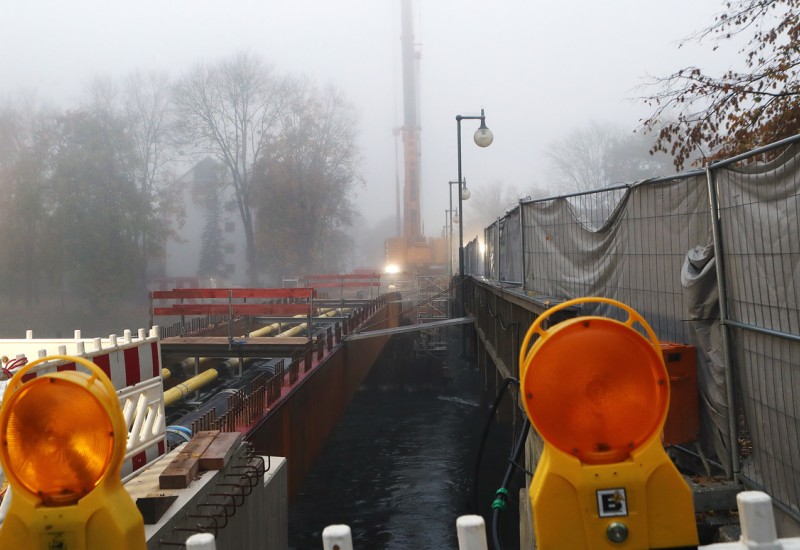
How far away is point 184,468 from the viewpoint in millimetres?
4137

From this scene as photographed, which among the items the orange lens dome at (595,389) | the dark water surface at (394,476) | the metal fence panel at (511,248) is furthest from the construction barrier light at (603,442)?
the dark water surface at (394,476)

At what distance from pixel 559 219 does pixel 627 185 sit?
8.72 feet

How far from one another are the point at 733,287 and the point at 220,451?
388 cm

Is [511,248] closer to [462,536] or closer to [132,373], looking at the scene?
[132,373]

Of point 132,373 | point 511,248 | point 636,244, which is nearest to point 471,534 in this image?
point 132,373

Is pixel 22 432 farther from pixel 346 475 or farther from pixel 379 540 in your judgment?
pixel 346 475

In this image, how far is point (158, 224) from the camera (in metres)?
43.2

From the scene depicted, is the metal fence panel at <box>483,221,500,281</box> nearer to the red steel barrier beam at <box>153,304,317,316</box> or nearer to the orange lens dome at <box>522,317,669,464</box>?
the red steel barrier beam at <box>153,304,317,316</box>

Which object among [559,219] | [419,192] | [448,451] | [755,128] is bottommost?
[448,451]

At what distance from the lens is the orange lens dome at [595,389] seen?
207 centimetres

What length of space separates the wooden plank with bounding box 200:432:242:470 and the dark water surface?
705cm

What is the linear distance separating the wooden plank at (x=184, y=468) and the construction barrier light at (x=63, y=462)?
6.58 ft

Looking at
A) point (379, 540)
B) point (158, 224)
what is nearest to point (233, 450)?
point (379, 540)

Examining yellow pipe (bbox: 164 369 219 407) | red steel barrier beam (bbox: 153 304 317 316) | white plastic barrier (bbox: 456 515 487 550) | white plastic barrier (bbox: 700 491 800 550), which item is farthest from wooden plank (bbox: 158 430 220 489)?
red steel barrier beam (bbox: 153 304 317 316)
